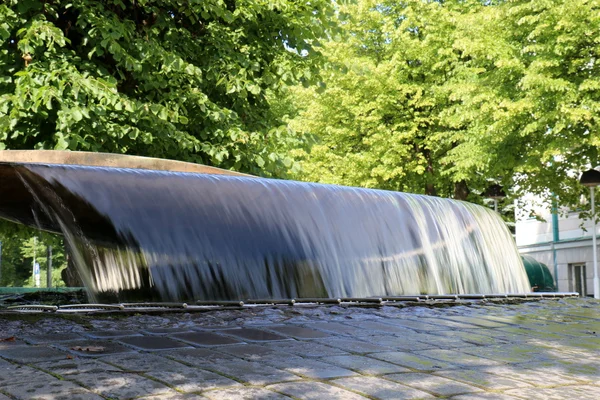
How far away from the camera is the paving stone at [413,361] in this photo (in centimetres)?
396

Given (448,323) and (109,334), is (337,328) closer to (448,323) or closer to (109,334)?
(448,323)

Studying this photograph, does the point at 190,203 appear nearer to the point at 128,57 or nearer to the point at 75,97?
the point at 75,97

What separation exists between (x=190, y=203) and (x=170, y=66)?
14.9 ft

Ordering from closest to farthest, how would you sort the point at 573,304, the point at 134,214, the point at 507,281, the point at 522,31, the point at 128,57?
the point at 134,214, the point at 573,304, the point at 507,281, the point at 128,57, the point at 522,31

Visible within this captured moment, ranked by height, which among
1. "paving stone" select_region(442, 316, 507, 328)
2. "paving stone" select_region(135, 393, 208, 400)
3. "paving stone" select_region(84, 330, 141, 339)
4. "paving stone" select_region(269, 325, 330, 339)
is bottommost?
"paving stone" select_region(135, 393, 208, 400)

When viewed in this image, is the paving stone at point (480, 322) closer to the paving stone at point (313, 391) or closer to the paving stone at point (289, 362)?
the paving stone at point (289, 362)

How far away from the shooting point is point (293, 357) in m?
4.06

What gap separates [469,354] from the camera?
14.5 feet

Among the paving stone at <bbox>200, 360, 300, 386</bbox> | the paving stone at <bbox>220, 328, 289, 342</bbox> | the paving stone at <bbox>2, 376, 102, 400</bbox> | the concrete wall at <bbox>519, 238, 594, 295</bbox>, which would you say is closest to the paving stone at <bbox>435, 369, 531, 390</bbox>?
the paving stone at <bbox>200, 360, 300, 386</bbox>

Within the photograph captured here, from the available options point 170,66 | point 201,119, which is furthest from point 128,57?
point 201,119

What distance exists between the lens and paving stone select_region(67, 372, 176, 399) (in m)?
3.17

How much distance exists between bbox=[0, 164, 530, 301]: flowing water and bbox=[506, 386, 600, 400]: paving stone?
3.61 meters

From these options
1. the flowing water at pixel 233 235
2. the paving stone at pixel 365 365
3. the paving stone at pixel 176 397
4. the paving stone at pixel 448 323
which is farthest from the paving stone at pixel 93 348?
the paving stone at pixel 448 323

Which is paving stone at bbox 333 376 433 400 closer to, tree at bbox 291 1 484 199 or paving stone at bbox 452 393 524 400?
paving stone at bbox 452 393 524 400
